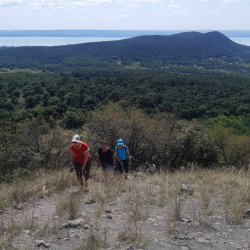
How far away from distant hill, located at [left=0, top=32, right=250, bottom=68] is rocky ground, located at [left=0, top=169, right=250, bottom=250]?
407 ft

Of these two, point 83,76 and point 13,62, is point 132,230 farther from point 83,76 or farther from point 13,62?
point 13,62

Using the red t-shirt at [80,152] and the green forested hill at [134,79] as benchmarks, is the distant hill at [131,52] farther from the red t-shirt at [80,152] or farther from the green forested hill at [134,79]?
the red t-shirt at [80,152]

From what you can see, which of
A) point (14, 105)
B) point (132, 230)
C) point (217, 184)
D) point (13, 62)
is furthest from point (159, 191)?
point (13, 62)

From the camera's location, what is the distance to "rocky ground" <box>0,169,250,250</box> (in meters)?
3.31

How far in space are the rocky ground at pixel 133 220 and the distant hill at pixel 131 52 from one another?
4888 inches

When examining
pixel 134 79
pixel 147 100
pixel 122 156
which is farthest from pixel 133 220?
pixel 134 79

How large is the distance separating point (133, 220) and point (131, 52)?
512 ft

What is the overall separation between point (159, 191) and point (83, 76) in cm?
8135

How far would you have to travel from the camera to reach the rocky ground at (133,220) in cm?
331

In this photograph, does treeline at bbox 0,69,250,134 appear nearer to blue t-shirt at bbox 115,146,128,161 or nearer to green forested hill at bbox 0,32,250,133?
green forested hill at bbox 0,32,250,133

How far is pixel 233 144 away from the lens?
18.9m

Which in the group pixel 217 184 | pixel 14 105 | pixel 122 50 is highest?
pixel 122 50

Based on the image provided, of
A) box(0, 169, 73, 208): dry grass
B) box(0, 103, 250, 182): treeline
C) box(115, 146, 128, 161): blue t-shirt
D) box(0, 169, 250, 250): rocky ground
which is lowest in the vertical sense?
box(0, 103, 250, 182): treeline

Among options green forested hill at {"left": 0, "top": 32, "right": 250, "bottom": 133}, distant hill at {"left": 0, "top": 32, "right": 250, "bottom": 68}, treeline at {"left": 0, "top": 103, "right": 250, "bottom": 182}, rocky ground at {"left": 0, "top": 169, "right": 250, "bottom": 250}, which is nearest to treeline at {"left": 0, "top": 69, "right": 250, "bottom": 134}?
green forested hill at {"left": 0, "top": 32, "right": 250, "bottom": 133}
